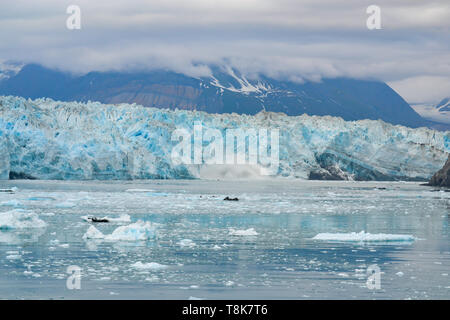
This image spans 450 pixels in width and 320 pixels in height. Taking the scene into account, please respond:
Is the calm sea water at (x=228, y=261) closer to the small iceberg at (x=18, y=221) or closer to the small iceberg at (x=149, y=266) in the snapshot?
the small iceberg at (x=149, y=266)

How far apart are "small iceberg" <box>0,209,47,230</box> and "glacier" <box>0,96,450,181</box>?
27933 mm

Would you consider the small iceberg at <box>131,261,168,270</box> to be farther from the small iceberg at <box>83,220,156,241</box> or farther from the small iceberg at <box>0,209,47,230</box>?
the small iceberg at <box>0,209,47,230</box>

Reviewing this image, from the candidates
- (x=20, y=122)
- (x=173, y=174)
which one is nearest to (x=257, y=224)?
(x=20, y=122)

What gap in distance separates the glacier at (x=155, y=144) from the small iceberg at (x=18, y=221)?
2793 centimetres

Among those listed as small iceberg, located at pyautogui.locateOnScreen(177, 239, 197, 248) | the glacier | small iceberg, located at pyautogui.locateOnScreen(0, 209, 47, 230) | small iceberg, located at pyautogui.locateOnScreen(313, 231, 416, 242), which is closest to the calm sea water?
small iceberg, located at pyautogui.locateOnScreen(177, 239, 197, 248)

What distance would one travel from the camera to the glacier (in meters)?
48.2

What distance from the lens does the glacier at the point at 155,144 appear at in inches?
1896

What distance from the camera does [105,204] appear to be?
28.3 meters

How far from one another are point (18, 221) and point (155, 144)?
39.4m

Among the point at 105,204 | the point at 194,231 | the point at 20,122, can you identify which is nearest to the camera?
the point at 194,231

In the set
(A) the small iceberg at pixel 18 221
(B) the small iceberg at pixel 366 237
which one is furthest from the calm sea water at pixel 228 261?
(B) the small iceberg at pixel 366 237
